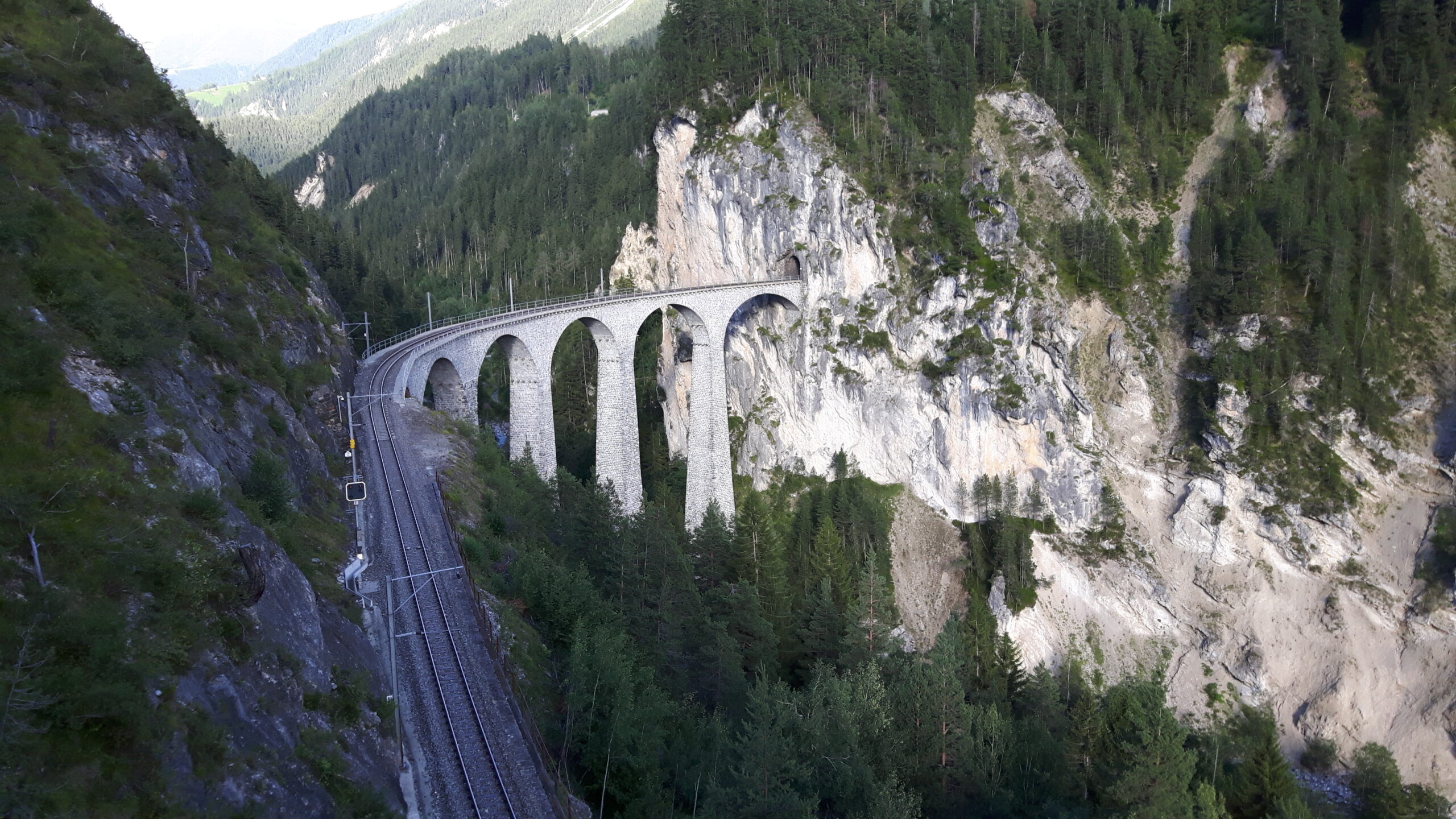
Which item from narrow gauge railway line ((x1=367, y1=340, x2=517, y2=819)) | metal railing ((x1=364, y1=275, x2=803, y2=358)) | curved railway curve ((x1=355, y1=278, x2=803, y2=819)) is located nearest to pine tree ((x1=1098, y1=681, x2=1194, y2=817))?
curved railway curve ((x1=355, y1=278, x2=803, y2=819))

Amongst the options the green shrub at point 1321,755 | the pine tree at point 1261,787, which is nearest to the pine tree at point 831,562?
the pine tree at point 1261,787

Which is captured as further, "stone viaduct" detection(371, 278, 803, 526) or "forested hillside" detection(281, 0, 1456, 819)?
"stone viaduct" detection(371, 278, 803, 526)

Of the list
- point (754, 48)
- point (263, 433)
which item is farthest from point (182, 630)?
point (754, 48)

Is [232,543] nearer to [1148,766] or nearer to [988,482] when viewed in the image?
[1148,766]

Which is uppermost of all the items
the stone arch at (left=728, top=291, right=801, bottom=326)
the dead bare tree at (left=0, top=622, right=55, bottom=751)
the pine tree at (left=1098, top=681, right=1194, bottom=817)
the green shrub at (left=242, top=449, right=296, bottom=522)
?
the stone arch at (left=728, top=291, right=801, bottom=326)

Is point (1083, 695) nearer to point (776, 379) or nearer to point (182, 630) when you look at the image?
point (182, 630)

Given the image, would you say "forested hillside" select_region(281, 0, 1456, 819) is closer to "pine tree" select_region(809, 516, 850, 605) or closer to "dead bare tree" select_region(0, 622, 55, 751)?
"pine tree" select_region(809, 516, 850, 605)

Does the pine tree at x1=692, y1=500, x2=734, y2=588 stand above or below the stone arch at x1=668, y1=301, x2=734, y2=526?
below
